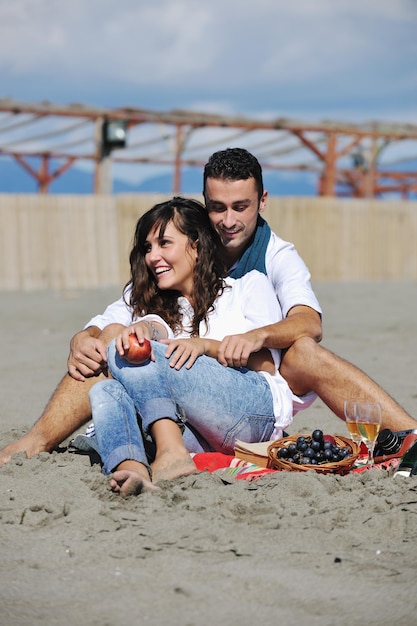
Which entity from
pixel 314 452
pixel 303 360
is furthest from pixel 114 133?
pixel 314 452

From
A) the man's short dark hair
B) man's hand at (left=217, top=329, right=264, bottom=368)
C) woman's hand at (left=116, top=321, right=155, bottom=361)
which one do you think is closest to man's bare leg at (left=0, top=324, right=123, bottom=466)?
woman's hand at (left=116, top=321, right=155, bottom=361)

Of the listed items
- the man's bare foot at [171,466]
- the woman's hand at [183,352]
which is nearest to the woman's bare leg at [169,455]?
the man's bare foot at [171,466]

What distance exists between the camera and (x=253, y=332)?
3637mm

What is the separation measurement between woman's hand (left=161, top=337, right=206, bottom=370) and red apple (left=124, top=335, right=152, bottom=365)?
0.32 feet

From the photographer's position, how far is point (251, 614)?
88.3 inches

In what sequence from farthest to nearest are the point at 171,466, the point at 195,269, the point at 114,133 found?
the point at 114,133
the point at 195,269
the point at 171,466

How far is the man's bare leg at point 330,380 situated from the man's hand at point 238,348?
26 cm

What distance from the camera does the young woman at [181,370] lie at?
3408 millimetres

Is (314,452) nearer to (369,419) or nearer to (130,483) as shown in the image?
(369,419)

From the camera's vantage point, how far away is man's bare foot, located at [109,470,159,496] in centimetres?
318

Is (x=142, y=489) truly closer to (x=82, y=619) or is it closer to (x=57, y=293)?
(x=82, y=619)

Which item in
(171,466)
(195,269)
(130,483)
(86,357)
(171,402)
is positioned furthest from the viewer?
(195,269)

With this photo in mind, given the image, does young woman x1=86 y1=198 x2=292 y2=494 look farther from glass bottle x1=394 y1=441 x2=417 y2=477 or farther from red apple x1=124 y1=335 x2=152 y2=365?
glass bottle x1=394 y1=441 x2=417 y2=477

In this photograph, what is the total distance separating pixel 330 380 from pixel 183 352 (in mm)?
727
